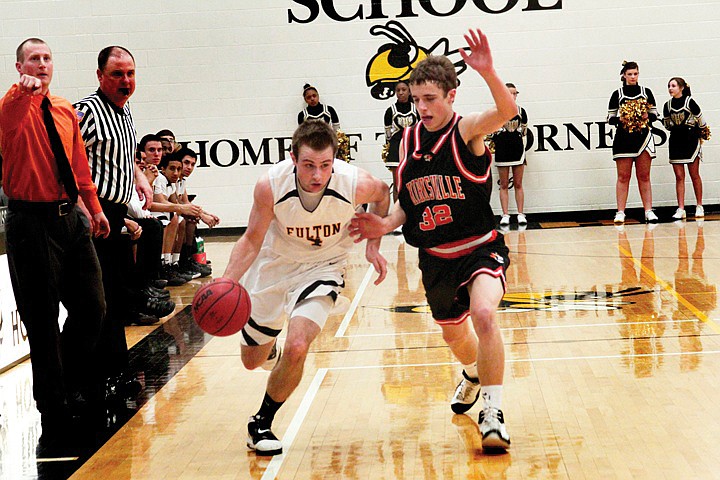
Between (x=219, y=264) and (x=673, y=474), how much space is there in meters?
8.28

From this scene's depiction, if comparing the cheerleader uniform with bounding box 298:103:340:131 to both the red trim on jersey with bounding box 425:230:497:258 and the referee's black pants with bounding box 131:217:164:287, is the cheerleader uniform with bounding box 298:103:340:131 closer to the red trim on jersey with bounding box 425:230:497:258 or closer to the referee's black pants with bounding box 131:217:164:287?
the referee's black pants with bounding box 131:217:164:287

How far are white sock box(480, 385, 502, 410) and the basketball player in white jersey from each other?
68cm

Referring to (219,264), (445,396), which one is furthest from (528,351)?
(219,264)

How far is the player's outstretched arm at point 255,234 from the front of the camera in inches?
166

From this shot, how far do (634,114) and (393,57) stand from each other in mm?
3807

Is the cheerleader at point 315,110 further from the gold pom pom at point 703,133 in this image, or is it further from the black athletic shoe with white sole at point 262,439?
the black athletic shoe with white sole at point 262,439

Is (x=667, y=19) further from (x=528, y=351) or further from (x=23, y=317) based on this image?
(x=23, y=317)

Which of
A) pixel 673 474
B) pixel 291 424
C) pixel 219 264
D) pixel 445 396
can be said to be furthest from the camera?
pixel 219 264

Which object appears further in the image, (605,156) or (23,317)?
(605,156)

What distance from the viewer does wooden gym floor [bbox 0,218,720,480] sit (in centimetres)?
394

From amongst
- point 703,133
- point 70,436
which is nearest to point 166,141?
point 70,436

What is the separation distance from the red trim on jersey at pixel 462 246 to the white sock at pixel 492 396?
2.13 feet

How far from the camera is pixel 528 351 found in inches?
235

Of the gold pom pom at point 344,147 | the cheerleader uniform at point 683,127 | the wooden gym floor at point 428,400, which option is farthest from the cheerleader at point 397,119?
the wooden gym floor at point 428,400
